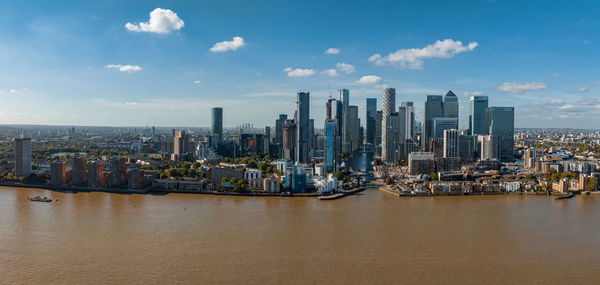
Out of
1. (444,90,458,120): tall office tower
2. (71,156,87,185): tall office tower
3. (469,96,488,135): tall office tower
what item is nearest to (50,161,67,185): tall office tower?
(71,156,87,185): tall office tower

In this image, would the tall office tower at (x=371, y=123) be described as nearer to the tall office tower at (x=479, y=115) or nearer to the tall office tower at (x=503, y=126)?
the tall office tower at (x=479, y=115)

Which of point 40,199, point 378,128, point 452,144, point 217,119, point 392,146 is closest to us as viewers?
point 40,199

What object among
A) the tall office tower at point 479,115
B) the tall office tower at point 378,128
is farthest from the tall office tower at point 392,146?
the tall office tower at point 378,128

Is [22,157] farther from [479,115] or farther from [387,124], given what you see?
[479,115]

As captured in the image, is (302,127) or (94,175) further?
(302,127)

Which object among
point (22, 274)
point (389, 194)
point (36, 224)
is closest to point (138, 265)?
point (22, 274)

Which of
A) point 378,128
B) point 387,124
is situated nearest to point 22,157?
point 387,124
